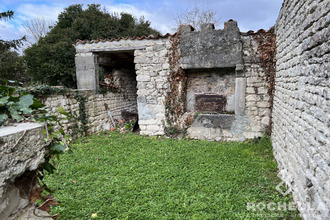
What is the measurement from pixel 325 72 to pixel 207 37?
3.68m

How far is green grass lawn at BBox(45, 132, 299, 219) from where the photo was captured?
8.61 ft

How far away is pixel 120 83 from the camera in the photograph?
8273 millimetres

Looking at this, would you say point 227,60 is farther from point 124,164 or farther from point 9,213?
point 9,213

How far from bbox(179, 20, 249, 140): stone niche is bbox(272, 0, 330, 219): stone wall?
5.71 feet

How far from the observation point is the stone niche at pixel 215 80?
511 cm

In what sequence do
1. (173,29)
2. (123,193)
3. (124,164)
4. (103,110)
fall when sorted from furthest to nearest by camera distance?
(173,29)
(103,110)
(124,164)
(123,193)

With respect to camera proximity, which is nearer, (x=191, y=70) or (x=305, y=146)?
(x=305, y=146)

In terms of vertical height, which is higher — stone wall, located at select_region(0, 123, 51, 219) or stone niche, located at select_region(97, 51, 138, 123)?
stone niche, located at select_region(97, 51, 138, 123)

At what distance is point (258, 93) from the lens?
16.9 ft

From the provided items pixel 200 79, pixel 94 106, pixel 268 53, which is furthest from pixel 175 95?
pixel 94 106

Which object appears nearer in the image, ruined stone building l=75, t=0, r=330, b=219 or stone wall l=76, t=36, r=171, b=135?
ruined stone building l=75, t=0, r=330, b=219

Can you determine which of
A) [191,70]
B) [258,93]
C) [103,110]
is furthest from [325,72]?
[103,110]

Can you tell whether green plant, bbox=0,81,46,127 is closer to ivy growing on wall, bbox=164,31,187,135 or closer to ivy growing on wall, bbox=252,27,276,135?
ivy growing on wall, bbox=164,31,187,135

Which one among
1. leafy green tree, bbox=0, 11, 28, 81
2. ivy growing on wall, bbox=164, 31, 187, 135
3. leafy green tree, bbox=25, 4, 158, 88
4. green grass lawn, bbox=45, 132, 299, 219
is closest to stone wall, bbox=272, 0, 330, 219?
green grass lawn, bbox=45, 132, 299, 219
